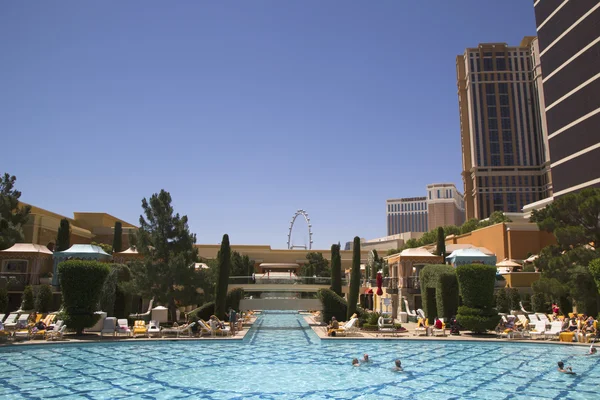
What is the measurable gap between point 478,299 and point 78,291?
1661 cm

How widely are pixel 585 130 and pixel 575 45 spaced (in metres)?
8.53

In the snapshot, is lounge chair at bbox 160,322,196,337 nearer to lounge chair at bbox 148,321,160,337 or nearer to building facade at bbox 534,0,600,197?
lounge chair at bbox 148,321,160,337

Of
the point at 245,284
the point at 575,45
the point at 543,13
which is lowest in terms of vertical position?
the point at 245,284

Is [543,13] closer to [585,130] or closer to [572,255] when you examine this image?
[585,130]

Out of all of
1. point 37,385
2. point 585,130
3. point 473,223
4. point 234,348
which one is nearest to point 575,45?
point 585,130

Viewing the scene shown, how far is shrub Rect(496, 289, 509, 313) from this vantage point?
26.8 meters

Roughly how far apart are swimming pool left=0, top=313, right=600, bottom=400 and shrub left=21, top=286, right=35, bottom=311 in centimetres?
1002

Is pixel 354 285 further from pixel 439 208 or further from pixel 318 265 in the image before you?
pixel 439 208

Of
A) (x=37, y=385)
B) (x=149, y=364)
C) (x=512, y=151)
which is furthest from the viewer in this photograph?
(x=512, y=151)

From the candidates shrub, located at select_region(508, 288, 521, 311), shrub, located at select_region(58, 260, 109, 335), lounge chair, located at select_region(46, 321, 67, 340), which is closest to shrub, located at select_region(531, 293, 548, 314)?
shrub, located at select_region(508, 288, 521, 311)

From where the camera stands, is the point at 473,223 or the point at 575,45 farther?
the point at 473,223

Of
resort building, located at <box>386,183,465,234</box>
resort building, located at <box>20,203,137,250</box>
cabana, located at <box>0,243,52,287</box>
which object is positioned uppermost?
resort building, located at <box>386,183,465,234</box>

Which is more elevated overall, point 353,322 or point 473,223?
point 473,223

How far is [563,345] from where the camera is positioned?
58.7 feet
